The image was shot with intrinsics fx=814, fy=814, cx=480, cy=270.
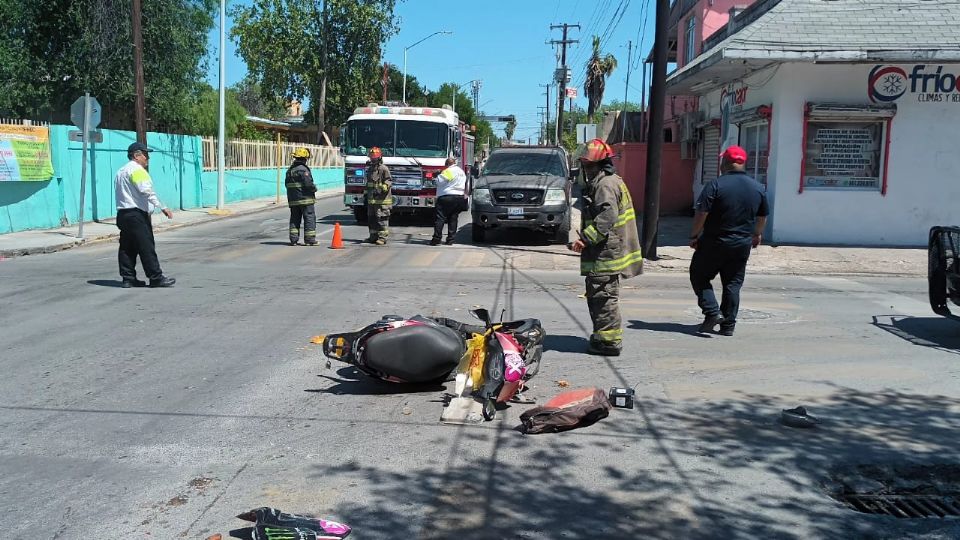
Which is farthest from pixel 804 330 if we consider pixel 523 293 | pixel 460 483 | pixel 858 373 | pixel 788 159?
pixel 788 159

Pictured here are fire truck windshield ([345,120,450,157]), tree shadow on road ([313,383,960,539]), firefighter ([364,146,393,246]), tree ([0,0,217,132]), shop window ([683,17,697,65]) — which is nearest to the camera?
tree shadow on road ([313,383,960,539])

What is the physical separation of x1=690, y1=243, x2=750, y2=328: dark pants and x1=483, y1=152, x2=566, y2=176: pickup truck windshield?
850 centimetres

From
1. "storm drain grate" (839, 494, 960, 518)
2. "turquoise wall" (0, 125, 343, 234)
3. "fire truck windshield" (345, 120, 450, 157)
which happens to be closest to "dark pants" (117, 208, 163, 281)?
"turquoise wall" (0, 125, 343, 234)

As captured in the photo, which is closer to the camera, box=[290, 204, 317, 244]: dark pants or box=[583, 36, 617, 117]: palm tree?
box=[290, 204, 317, 244]: dark pants

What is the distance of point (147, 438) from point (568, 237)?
13063 millimetres

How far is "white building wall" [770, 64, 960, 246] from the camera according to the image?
49.3ft

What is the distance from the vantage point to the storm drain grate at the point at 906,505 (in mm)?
4047

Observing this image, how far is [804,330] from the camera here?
8344mm

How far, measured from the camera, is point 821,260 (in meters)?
14.0

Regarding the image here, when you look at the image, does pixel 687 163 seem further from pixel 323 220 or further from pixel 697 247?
pixel 697 247

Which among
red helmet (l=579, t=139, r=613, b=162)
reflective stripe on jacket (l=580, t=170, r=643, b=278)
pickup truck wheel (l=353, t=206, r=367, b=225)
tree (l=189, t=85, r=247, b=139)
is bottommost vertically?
pickup truck wheel (l=353, t=206, r=367, b=225)

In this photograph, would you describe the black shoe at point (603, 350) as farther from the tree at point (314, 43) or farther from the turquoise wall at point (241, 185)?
the tree at point (314, 43)

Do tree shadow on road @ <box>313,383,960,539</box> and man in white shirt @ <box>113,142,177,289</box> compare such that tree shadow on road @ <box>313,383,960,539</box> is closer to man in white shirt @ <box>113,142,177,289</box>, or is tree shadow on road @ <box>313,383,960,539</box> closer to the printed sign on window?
man in white shirt @ <box>113,142,177,289</box>

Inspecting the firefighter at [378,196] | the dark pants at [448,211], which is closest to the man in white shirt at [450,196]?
the dark pants at [448,211]
